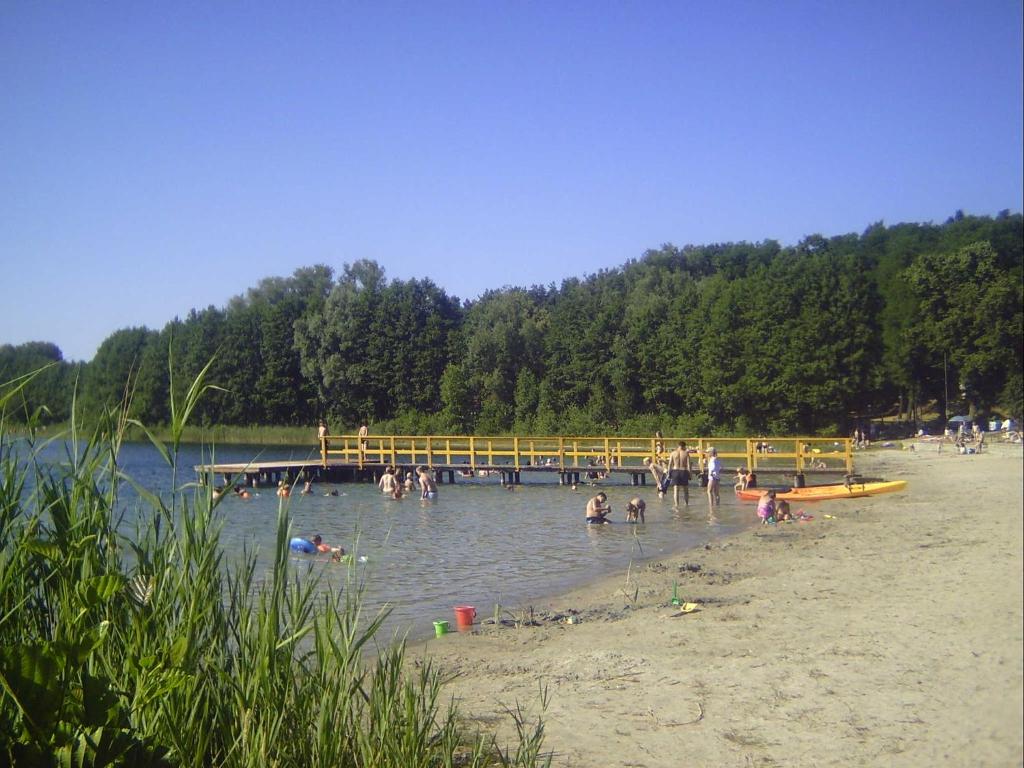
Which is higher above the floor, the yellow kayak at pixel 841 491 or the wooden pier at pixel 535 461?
the wooden pier at pixel 535 461

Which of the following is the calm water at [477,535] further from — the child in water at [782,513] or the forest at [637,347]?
the forest at [637,347]

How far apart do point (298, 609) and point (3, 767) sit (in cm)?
119

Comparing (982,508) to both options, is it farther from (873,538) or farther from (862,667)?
(862,667)

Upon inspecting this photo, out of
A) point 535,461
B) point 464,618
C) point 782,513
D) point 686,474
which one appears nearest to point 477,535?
point 782,513

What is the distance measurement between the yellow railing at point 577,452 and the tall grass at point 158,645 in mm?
25184

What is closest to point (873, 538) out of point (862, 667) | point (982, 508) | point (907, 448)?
point (982, 508)

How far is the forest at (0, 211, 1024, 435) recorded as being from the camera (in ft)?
34.0

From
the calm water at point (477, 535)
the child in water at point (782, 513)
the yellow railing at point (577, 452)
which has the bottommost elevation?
the calm water at point (477, 535)

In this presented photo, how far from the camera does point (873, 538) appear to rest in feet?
49.8

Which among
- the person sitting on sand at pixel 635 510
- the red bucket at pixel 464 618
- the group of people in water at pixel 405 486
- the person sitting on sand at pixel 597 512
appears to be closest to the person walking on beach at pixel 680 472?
the person sitting on sand at pixel 635 510

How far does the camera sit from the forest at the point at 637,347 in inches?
408

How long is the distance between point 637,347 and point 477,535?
106 ft

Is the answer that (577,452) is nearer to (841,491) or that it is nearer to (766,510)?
(841,491)

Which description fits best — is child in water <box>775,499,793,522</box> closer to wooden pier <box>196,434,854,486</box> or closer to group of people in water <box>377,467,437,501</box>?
wooden pier <box>196,434,854,486</box>
